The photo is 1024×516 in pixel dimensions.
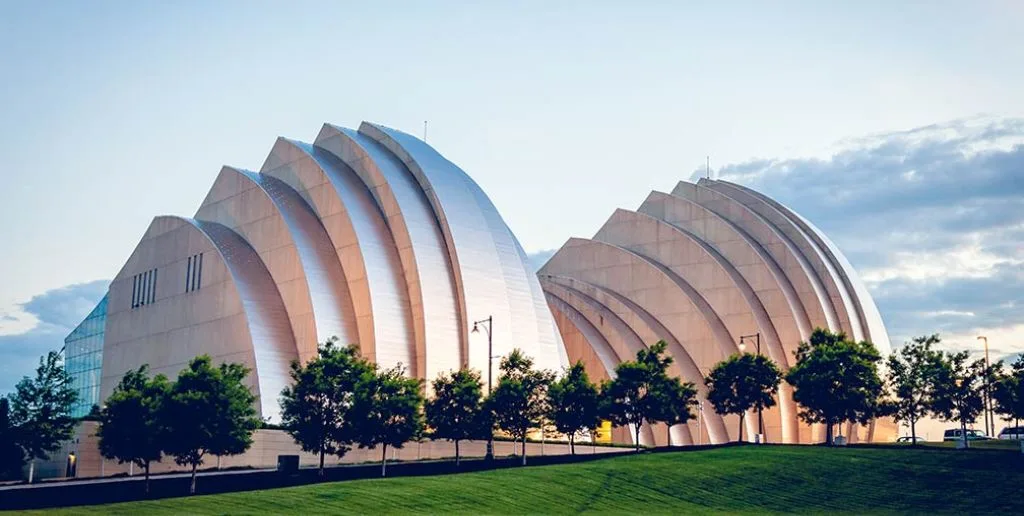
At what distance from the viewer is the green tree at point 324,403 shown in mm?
52469

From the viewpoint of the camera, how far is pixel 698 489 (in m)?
49.5

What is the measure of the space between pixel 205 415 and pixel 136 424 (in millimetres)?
3074

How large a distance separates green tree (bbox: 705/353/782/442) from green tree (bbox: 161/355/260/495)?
97.0ft

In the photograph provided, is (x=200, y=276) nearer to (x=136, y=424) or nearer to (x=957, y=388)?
(x=136, y=424)

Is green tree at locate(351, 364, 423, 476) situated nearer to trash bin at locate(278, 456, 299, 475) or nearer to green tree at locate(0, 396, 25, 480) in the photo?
trash bin at locate(278, 456, 299, 475)

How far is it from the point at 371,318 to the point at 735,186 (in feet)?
129

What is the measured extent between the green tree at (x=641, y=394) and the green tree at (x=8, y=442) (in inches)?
1108

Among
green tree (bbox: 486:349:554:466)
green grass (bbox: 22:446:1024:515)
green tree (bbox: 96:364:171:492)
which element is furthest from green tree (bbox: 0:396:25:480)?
green tree (bbox: 486:349:554:466)

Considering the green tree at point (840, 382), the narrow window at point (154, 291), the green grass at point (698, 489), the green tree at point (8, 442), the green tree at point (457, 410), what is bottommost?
the green grass at point (698, 489)

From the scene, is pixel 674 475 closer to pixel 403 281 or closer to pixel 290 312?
pixel 403 281

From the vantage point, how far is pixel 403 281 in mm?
68375

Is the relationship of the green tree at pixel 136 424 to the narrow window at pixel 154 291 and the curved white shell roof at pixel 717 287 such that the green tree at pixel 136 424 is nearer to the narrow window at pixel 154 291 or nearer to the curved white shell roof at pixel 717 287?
the narrow window at pixel 154 291

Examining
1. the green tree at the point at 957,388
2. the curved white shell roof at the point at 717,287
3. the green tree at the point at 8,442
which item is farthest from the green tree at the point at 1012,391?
the green tree at the point at 8,442

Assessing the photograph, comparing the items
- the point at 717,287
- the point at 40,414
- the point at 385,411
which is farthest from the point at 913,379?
the point at 40,414
